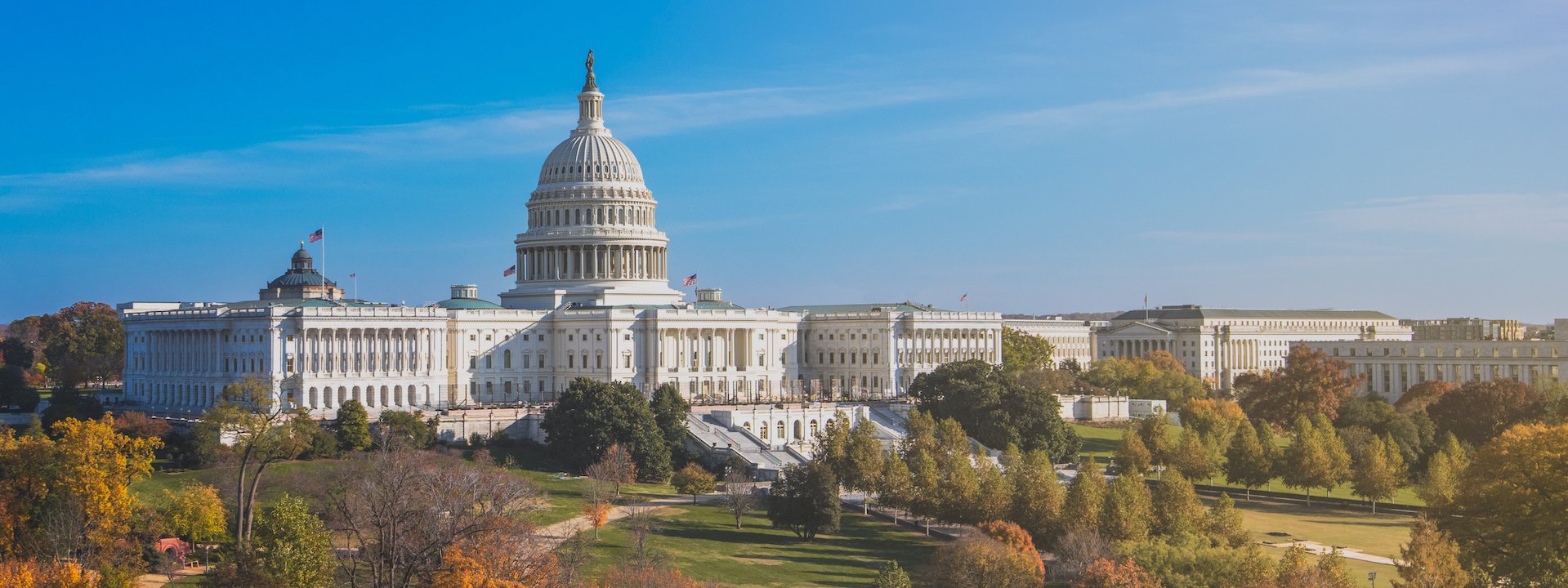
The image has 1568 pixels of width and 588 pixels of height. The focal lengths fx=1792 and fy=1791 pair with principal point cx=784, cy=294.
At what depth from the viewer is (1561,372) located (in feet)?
529

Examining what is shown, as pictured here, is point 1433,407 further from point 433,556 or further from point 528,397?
point 433,556

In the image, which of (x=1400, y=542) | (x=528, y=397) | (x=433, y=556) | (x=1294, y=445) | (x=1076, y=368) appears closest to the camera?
(x=433, y=556)

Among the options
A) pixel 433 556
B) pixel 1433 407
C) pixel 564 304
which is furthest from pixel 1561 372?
pixel 433 556

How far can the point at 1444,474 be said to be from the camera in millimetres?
103562

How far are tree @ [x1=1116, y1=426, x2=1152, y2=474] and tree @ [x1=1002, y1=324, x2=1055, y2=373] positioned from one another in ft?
195

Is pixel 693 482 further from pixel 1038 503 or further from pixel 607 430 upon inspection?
pixel 1038 503

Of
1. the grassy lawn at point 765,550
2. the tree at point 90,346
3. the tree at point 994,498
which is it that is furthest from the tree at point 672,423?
the tree at point 90,346

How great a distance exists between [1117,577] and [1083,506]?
1771 cm

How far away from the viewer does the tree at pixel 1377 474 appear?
361 ft

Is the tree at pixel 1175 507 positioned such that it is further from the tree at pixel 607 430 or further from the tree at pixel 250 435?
the tree at pixel 250 435

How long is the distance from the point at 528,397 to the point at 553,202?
21538mm

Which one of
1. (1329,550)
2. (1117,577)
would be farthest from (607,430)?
(1117,577)

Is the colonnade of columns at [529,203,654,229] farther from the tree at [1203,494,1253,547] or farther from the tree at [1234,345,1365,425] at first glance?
the tree at [1203,494,1253,547]

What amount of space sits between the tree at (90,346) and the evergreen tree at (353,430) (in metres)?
59.5
